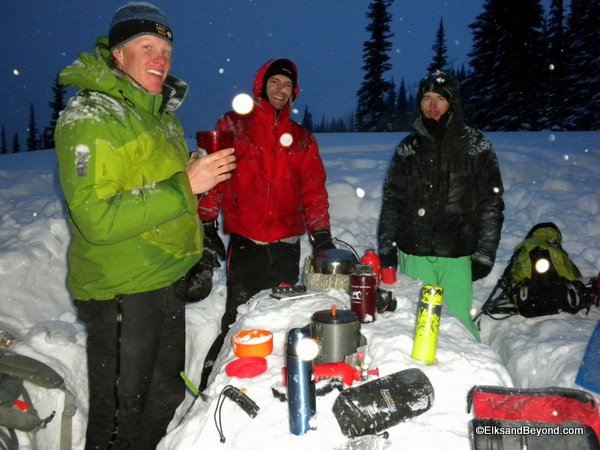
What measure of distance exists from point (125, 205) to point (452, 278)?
128 inches

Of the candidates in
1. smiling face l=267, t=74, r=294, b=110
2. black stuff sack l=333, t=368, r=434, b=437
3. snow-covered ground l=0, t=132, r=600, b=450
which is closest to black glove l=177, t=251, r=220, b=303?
snow-covered ground l=0, t=132, r=600, b=450

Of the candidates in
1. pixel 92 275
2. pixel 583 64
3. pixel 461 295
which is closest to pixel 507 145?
pixel 461 295

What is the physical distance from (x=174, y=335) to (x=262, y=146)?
6.56ft

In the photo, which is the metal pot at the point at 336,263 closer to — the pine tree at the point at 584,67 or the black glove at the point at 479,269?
the black glove at the point at 479,269

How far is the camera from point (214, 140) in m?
2.75

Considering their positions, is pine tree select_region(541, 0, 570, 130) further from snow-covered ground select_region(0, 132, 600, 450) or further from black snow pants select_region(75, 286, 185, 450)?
black snow pants select_region(75, 286, 185, 450)

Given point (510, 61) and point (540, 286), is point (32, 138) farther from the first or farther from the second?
point (540, 286)

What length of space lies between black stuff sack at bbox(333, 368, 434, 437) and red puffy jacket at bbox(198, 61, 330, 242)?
2344mm

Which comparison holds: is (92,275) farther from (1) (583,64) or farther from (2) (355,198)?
(1) (583,64)

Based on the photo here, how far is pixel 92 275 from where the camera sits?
2549 millimetres

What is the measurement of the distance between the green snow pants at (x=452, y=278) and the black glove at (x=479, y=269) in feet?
0.19

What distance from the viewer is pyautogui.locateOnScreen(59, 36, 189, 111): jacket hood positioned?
7.97ft

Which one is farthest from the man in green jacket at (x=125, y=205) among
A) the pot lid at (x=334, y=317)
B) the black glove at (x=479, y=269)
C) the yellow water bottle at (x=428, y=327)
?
the black glove at (x=479, y=269)

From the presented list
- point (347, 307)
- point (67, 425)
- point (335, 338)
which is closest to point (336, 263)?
point (347, 307)
